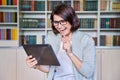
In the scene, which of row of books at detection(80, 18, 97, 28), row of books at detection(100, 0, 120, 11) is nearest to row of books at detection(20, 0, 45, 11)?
row of books at detection(80, 18, 97, 28)

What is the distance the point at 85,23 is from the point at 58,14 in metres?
2.68

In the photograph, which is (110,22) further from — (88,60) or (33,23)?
(88,60)

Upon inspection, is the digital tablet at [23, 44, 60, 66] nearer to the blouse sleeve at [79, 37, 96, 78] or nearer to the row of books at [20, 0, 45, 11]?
the blouse sleeve at [79, 37, 96, 78]

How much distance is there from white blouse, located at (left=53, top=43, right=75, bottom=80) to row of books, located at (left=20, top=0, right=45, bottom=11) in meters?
2.63

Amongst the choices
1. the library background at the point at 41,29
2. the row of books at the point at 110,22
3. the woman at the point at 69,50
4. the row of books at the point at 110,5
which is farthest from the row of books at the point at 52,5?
the woman at the point at 69,50

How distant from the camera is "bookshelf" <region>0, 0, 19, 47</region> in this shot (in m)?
4.16

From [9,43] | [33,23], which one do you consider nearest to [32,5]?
[33,23]

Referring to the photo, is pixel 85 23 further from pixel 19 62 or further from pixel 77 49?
pixel 77 49

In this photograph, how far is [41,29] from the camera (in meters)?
4.31

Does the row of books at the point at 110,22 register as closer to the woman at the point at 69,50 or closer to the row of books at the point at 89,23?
the row of books at the point at 89,23

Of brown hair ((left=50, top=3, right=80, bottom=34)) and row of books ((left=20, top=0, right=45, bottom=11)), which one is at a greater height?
row of books ((left=20, top=0, right=45, bottom=11))

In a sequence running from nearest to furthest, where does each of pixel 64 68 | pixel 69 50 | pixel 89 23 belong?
pixel 69 50 → pixel 64 68 → pixel 89 23

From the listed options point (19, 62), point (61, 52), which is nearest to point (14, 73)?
point (19, 62)

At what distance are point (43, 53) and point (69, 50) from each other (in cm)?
17
